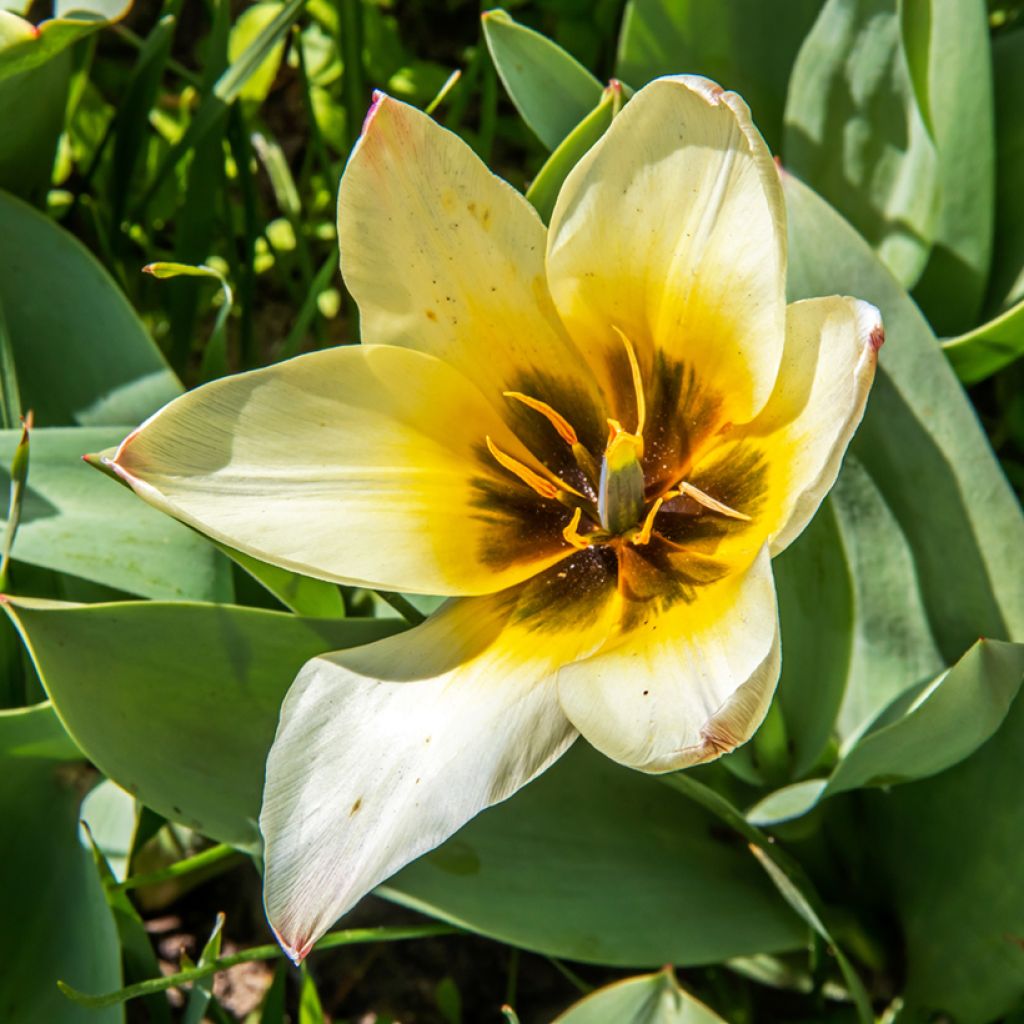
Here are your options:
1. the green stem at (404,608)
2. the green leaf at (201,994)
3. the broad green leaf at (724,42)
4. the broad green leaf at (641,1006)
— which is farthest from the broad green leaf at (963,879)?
the broad green leaf at (724,42)

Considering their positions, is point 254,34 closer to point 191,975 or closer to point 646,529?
point 646,529

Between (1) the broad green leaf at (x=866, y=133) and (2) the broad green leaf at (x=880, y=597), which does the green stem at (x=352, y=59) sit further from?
(2) the broad green leaf at (x=880, y=597)

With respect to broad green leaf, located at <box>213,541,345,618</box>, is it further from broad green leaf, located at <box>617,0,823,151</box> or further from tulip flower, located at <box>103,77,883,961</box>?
broad green leaf, located at <box>617,0,823,151</box>

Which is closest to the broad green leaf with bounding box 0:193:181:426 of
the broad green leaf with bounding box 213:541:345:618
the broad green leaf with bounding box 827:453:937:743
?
the broad green leaf with bounding box 213:541:345:618

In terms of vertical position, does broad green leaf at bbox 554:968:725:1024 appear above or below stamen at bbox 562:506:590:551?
below

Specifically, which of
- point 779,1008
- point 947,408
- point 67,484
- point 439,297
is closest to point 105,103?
point 67,484

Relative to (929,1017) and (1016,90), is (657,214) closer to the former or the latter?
(1016,90)

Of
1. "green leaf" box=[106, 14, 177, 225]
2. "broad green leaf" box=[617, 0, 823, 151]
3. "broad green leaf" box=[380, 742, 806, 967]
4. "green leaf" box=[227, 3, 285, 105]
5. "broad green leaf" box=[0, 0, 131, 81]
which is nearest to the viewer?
"broad green leaf" box=[380, 742, 806, 967]
